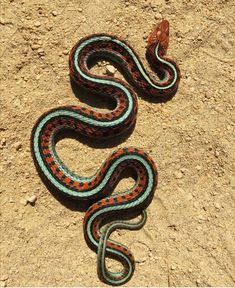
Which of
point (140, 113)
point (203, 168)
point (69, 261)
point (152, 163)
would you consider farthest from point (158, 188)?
point (69, 261)

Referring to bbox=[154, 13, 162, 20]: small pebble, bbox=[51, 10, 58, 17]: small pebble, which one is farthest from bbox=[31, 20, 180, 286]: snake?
bbox=[154, 13, 162, 20]: small pebble

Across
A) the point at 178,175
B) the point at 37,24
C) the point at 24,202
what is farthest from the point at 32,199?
the point at 37,24

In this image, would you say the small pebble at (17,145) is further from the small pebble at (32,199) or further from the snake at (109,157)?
the small pebble at (32,199)

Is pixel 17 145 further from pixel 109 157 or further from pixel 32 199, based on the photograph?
pixel 109 157

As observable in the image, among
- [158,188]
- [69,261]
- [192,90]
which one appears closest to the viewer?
[69,261]

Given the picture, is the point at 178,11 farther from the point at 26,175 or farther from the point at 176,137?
the point at 26,175

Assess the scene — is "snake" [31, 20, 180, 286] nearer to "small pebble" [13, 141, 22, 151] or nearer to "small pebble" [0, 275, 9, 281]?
"small pebble" [13, 141, 22, 151]
